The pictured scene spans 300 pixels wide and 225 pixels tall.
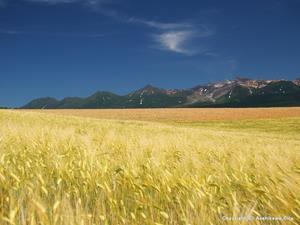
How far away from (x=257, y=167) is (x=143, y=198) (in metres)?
1.75

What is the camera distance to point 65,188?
3408mm

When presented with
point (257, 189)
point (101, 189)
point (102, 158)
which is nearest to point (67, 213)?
point (101, 189)

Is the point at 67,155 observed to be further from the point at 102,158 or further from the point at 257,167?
the point at 257,167

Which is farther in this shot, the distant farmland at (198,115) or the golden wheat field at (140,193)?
the distant farmland at (198,115)

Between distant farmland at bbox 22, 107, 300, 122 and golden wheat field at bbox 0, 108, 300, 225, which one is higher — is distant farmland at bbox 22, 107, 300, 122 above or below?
Answer: below

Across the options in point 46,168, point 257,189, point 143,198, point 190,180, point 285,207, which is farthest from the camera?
point 46,168

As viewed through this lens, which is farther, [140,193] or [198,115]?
[198,115]

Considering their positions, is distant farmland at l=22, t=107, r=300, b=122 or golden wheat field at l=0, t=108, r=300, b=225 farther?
distant farmland at l=22, t=107, r=300, b=122

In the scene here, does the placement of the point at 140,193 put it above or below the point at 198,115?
above

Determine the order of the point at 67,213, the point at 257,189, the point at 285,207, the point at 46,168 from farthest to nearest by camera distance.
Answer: the point at 46,168, the point at 257,189, the point at 285,207, the point at 67,213

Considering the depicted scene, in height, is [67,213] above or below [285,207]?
above

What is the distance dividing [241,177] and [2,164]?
85.6 inches

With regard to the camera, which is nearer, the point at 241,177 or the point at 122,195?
the point at 122,195

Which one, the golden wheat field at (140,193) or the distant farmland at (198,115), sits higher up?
the golden wheat field at (140,193)
